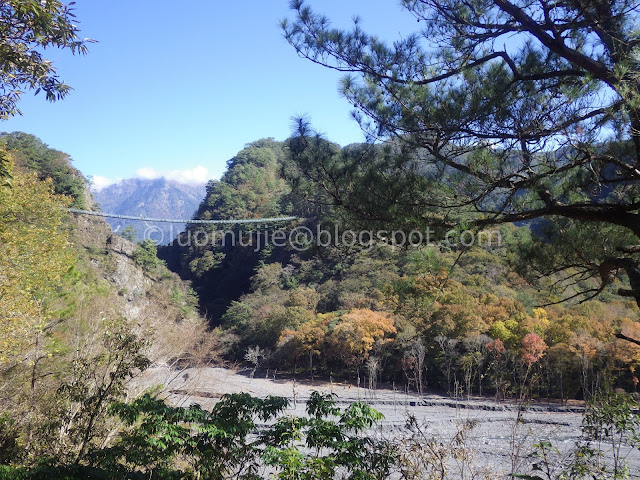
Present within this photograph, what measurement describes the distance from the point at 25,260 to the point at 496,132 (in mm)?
7205

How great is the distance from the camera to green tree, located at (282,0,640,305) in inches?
95.8

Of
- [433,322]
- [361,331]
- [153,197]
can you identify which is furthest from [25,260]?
[153,197]

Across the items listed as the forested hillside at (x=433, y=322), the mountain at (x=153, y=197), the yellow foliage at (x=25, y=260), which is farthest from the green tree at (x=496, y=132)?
the mountain at (x=153, y=197)

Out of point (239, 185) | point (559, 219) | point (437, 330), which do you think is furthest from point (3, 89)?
point (239, 185)

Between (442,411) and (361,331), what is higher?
(361,331)

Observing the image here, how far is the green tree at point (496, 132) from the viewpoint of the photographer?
2.43m

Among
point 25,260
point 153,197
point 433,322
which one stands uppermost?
point 153,197

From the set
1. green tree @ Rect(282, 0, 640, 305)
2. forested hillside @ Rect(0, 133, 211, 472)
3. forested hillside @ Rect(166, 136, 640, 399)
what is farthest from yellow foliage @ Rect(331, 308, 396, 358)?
green tree @ Rect(282, 0, 640, 305)

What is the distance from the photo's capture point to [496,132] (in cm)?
270

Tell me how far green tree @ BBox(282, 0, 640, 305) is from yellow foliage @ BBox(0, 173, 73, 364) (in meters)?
3.86

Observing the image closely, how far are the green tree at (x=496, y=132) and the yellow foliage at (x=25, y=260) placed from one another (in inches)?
152

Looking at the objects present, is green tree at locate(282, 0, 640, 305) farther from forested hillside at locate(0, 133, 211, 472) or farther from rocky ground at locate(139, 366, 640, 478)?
rocky ground at locate(139, 366, 640, 478)

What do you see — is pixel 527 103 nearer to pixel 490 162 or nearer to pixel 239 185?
pixel 490 162

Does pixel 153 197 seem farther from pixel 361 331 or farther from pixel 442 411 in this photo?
pixel 442 411
